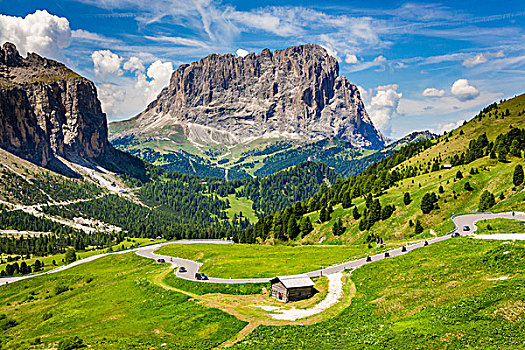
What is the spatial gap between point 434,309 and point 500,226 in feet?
174

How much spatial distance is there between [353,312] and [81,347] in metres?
36.9

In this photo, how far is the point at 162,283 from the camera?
263 feet

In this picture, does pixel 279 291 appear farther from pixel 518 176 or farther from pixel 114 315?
pixel 518 176

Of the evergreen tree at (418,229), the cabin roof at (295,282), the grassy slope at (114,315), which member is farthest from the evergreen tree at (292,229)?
the cabin roof at (295,282)

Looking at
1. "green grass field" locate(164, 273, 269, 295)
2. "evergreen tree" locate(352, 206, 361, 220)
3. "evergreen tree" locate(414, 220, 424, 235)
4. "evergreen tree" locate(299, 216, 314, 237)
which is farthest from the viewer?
"evergreen tree" locate(299, 216, 314, 237)

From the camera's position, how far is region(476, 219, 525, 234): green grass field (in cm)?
7144

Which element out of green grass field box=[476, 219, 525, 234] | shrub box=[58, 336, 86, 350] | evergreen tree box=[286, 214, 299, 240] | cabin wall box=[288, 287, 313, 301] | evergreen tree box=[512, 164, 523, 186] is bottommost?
evergreen tree box=[286, 214, 299, 240]

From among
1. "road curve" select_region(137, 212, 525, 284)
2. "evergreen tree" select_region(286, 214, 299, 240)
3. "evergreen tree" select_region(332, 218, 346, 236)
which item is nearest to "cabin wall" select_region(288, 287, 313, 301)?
"road curve" select_region(137, 212, 525, 284)

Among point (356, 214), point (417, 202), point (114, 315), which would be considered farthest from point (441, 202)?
point (114, 315)

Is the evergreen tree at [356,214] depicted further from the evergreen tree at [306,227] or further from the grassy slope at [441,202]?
the evergreen tree at [306,227]

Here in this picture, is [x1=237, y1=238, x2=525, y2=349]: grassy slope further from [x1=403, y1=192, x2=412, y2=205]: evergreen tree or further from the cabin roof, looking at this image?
[x1=403, y1=192, x2=412, y2=205]: evergreen tree

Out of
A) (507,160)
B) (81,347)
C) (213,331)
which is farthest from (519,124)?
(81,347)

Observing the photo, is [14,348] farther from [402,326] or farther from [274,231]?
[274,231]

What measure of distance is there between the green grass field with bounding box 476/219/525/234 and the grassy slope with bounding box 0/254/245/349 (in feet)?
203
